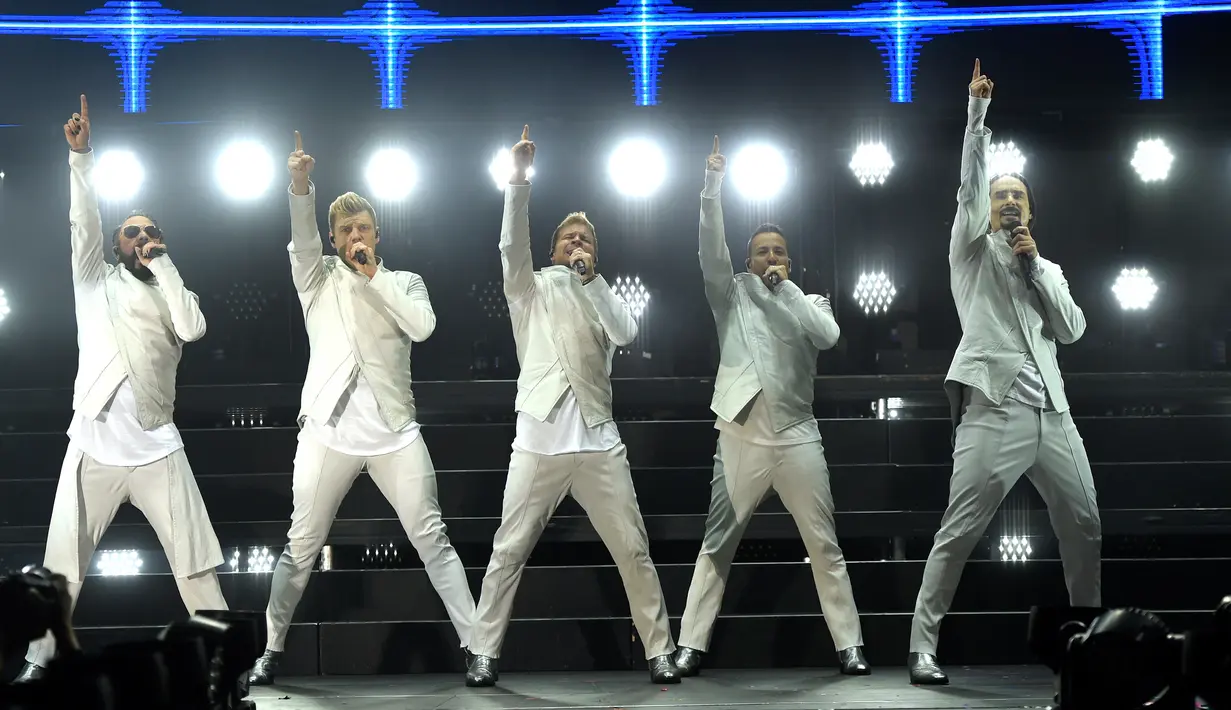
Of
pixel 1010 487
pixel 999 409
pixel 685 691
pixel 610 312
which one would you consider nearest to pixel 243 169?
pixel 610 312

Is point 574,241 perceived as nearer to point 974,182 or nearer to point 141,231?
point 974,182

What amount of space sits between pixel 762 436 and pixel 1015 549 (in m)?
1.27

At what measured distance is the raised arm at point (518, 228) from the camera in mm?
4602

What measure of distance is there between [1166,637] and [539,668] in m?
2.79

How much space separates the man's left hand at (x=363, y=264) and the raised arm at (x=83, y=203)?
89cm

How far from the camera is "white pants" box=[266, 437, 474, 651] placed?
464 cm

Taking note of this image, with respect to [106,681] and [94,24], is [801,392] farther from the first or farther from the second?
[94,24]

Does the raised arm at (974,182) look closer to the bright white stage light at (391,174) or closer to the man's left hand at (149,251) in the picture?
the man's left hand at (149,251)

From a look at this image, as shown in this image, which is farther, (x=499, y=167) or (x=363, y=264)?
(x=499, y=167)

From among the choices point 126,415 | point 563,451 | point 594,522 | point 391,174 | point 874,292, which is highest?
point 391,174

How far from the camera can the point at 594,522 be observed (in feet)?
15.4

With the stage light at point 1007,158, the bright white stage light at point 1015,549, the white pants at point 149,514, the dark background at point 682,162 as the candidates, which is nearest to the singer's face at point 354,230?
the white pants at point 149,514

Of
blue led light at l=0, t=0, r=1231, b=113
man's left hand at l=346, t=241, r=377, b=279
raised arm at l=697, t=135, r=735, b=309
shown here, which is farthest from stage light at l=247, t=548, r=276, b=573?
blue led light at l=0, t=0, r=1231, b=113

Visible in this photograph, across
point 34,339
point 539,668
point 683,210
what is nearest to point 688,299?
point 683,210
